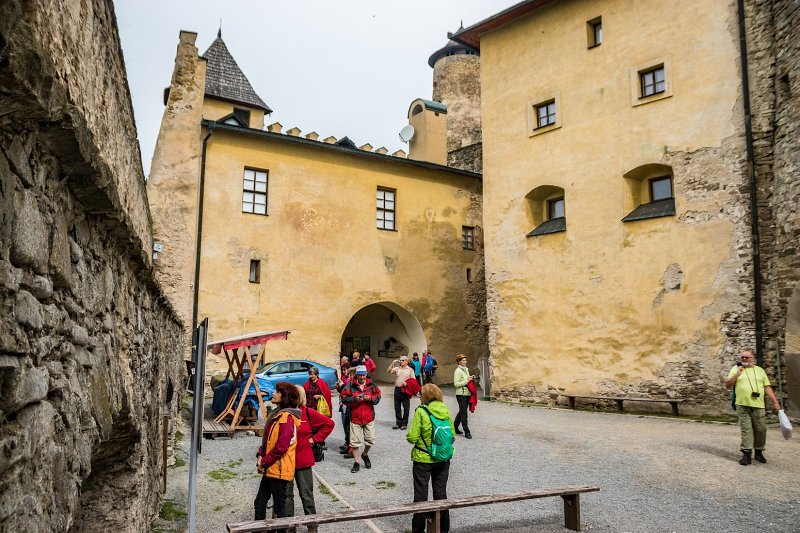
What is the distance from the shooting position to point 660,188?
16.6m

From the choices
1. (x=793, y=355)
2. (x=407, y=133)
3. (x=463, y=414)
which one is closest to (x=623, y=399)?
(x=793, y=355)

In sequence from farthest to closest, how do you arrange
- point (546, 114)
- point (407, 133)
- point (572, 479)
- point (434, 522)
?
point (407, 133) → point (546, 114) → point (572, 479) → point (434, 522)

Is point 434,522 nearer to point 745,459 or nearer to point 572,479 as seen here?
point 572,479

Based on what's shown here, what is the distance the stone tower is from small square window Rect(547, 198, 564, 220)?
14.9 meters

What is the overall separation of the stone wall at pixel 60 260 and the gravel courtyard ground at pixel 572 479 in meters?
4.12

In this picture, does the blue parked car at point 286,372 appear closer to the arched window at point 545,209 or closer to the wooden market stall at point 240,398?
→ the wooden market stall at point 240,398

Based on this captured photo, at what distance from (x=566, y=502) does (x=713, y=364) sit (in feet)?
31.5

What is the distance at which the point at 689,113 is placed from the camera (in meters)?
15.6

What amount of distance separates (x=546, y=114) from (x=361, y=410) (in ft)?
41.3

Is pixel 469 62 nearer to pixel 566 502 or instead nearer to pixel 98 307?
pixel 566 502

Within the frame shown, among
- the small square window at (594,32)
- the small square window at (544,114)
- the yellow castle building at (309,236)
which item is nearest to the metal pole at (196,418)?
the yellow castle building at (309,236)

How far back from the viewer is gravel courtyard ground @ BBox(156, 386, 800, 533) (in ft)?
22.4

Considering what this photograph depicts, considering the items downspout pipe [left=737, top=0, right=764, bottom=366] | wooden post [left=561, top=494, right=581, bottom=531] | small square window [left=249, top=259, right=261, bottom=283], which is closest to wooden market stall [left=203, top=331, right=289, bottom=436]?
small square window [left=249, top=259, right=261, bottom=283]

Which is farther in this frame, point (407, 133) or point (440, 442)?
point (407, 133)
